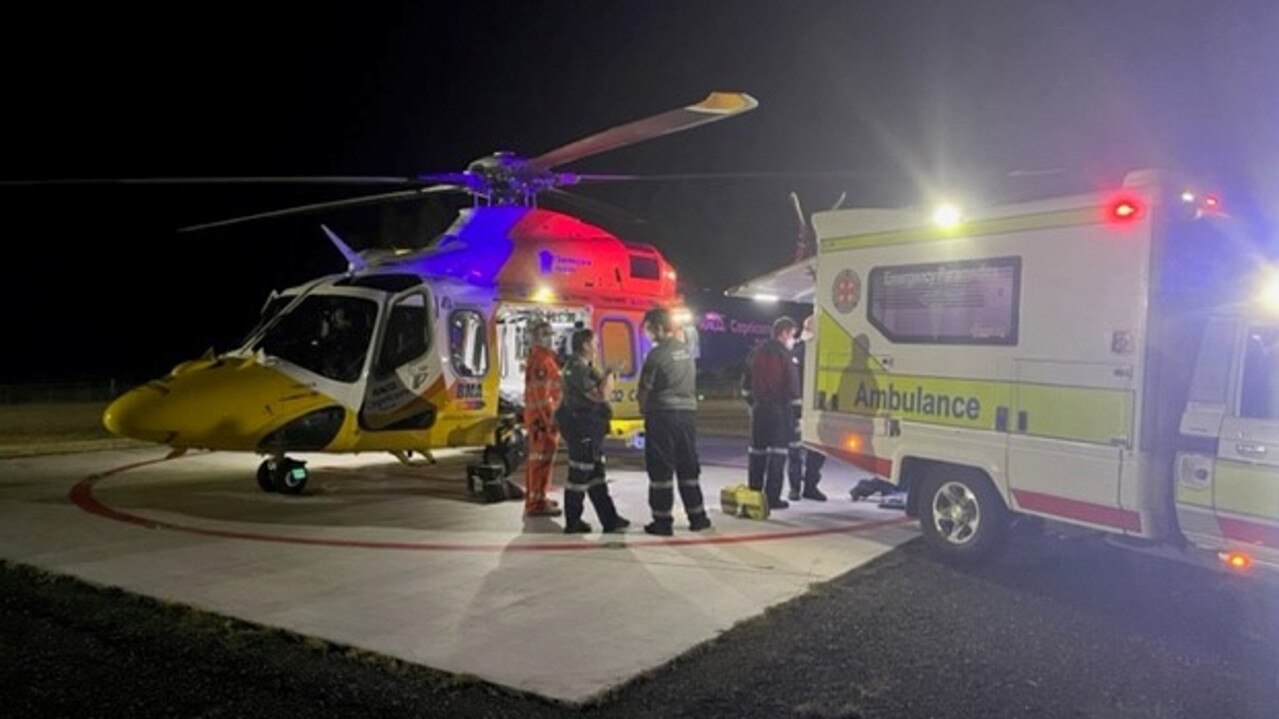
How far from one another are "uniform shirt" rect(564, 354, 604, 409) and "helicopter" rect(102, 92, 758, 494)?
Result: 7.33ft

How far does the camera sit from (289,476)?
10305mm

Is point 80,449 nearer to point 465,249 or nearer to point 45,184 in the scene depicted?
point 45,184

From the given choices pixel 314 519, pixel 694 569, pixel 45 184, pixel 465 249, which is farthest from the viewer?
pixel 465 249

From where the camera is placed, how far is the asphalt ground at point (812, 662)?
4.62m

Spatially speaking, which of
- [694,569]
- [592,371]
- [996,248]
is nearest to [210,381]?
[592,371]

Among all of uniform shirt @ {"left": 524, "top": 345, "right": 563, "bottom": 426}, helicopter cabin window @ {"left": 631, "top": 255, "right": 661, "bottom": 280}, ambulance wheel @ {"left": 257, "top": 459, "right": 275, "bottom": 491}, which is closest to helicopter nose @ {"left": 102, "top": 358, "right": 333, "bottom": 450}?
ambulance wheel @ {"left": 257, "top": 459, "right": 275, "bottom": 491}

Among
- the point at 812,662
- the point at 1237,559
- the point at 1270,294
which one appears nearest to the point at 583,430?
the point at 812,662

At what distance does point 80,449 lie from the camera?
14602mm

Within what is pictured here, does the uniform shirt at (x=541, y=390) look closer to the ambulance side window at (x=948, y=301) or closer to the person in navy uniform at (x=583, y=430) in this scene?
the person in navy uniform at (x=583, y=430)

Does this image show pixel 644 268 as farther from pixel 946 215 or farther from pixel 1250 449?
pixel 1250 449

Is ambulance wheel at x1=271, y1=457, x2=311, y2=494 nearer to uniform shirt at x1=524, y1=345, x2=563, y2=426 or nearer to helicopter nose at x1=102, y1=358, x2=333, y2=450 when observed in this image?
helicopter nose at x1=102, y1=358, x2=333, y2=450

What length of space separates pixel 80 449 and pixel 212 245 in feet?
171

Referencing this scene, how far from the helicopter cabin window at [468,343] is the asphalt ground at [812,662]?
4742 millimetres

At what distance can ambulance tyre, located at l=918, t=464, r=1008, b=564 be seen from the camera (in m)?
7.28
